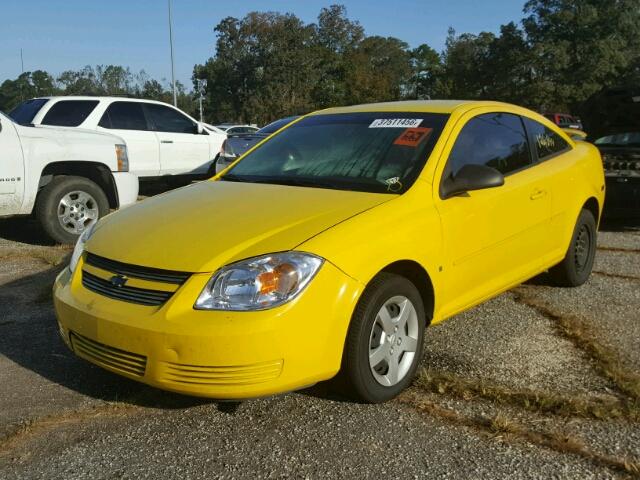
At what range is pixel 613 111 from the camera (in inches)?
317

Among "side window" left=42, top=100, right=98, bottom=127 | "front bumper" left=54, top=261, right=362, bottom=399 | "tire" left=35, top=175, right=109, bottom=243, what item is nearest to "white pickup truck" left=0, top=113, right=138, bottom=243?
"tire" left=35, top=175, right=109, bottom=243

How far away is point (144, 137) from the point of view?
9.97m

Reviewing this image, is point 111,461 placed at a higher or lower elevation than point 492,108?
lower

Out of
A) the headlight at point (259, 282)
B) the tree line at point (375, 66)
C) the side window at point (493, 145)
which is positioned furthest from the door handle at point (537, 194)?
the tree line at point (375, 66)

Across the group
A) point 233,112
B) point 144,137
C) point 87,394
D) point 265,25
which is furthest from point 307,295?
point 233,112

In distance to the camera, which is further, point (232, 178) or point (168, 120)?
point (168, 120)

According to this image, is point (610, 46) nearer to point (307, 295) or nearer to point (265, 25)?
point (265, 25)

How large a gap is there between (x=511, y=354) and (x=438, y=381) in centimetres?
68

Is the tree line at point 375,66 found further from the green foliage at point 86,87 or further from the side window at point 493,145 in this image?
the side window at point 493,145

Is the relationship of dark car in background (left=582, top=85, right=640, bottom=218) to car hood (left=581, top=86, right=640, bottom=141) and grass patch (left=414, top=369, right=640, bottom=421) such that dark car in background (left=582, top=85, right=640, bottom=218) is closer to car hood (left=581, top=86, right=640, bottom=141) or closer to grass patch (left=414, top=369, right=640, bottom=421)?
car hood (left=581, top=86, right=640, bottom=141)

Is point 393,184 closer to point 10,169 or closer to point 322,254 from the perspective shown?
point 322,254

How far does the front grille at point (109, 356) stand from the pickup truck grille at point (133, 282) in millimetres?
235

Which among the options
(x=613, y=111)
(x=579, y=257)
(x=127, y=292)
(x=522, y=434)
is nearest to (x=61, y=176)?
(x=127, y=292)

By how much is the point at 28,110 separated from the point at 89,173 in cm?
277
